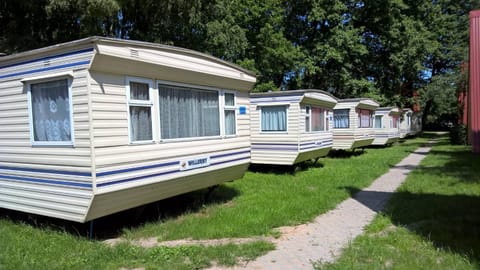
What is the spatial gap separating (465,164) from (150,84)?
1135cm

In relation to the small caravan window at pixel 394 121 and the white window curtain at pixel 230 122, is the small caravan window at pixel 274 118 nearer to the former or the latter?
the white window curtain at pixel 230 122

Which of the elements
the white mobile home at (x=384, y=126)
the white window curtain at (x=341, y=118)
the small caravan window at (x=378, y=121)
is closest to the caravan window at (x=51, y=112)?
the white window curtain at (x=341, y=118)

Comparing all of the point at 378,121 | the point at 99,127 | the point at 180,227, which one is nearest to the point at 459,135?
the point at 378,121

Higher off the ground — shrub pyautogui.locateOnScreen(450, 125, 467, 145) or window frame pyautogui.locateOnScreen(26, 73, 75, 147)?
window frame pyautogui.locateOnScreen(26, 73, 75, 147)

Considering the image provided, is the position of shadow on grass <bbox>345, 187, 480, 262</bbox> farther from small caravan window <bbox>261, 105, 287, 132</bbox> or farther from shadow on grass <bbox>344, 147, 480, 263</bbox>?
small caravan window <bbox>261, 105, 287, 132</bbox>

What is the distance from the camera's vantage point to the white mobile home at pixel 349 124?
52.9ft

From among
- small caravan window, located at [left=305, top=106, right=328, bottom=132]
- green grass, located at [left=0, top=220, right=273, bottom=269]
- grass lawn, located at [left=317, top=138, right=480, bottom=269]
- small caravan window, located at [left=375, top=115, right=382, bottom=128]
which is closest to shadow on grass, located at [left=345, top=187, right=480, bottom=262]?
grass lawn, located at [left=317, top=138, right=480, bottom=269]

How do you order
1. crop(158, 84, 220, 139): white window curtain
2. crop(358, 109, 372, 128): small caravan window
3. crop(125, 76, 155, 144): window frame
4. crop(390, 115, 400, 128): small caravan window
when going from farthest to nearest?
crop(390, 115, 400, 128): small caravan window
crop(358, 109, 372, 128): small caravan window
crop(158, 84, 220, 139): white window curtain
crop(125, 76, 155, 144): window frame

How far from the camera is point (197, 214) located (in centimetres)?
677

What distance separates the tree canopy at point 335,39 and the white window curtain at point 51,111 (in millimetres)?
9094

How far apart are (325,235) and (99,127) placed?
3601mm

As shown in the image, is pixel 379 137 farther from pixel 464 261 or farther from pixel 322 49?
pixel 464 261

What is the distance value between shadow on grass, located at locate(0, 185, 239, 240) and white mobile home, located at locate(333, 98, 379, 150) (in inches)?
364

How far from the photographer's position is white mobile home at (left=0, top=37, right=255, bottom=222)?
4.71m
